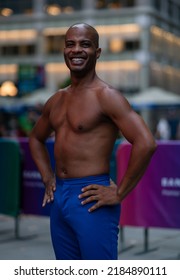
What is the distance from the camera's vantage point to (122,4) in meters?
52.6

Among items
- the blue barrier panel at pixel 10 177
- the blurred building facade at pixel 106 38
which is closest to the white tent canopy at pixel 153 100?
the blue barrier panel at pixel 10 177

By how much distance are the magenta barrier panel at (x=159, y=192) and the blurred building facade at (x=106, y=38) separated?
4204 cm

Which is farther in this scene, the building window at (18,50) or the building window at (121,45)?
the building window at (18,50)

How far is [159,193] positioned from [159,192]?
0.04 feet

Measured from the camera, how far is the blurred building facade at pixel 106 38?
51.0 metres

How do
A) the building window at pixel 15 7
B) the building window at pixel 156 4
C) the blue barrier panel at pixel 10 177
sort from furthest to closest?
the building window at pixel 15 7 < the building window at pixel 156 4 < the blue barrier panel at pixel 10 177

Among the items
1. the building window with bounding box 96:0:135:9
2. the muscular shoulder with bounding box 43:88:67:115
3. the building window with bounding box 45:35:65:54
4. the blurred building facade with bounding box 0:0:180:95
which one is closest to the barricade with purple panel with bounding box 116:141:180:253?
the muscular shoulder with bounding box 43:88:67:115

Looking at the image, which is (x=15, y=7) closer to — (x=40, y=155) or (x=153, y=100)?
(x=153, y=100)

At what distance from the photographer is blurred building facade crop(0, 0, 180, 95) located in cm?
5100

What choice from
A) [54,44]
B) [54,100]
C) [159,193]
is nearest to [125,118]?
[54,100]

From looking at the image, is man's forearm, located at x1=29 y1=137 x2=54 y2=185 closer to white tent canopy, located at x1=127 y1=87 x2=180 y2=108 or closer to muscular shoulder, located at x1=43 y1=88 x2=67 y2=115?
muscular shoulder, located at x1=43 y1=88 x2=67 y2=115

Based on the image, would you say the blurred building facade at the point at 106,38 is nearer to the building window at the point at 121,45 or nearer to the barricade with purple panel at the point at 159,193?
the building window at the point at 121,45

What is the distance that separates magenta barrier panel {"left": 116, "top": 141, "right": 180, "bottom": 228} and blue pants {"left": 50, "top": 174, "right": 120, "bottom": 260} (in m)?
4.00
